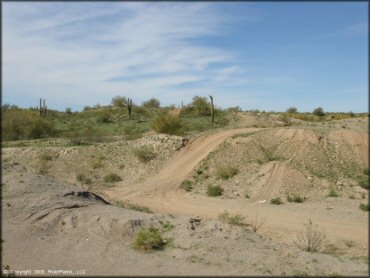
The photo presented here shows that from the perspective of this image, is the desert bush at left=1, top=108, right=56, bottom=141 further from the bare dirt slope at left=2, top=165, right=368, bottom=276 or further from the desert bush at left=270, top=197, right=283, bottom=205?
the desert bush at left=270, top=197, right=283, bottom=205

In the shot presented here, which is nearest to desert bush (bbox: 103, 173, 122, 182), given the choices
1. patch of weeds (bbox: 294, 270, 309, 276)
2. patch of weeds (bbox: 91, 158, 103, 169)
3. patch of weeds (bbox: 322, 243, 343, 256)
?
patch of weeds (bbox: 91, 158, 103, 169)

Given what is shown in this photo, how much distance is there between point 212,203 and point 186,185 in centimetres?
393

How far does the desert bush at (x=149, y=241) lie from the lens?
1269cm

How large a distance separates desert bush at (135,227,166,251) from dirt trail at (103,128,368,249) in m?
4.94

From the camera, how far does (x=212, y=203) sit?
869 inches

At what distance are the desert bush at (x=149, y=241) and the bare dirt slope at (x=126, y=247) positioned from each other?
21 cm

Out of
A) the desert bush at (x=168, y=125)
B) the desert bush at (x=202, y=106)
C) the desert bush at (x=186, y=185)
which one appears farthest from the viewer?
the desert bush at (x=202, y=106)

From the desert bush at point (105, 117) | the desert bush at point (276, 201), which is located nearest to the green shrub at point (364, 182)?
the desert bush at point (276, 201)

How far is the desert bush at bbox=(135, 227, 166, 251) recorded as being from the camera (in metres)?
12.7

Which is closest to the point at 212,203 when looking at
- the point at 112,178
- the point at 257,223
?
the point at 257,223

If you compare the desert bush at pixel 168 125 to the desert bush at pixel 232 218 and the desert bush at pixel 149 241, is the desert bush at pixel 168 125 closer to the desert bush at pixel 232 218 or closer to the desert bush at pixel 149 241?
the desert bush at pixel 232 218

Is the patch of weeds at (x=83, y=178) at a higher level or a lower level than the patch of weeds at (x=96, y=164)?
lower

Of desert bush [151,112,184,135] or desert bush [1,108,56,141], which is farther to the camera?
desert bush [1,108,56,141]

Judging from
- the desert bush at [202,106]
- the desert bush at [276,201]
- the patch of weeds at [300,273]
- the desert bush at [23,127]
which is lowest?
the desert bush at [276,201]
